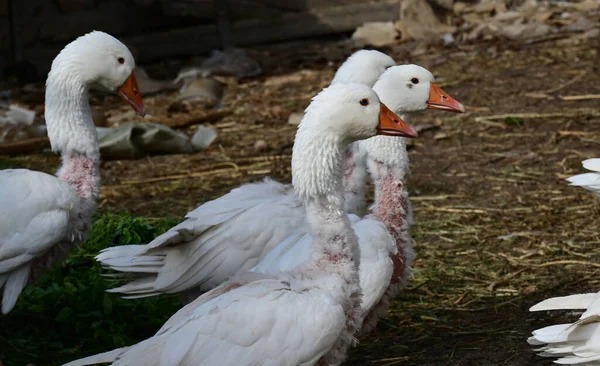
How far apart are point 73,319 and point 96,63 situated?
56.1 inches

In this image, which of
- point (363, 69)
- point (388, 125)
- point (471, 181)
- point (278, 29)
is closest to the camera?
point (388, 125)

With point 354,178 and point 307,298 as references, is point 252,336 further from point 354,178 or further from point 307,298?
point 354,178

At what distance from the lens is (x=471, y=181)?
8.02m

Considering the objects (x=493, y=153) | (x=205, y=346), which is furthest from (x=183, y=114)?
(x=205, y=346)

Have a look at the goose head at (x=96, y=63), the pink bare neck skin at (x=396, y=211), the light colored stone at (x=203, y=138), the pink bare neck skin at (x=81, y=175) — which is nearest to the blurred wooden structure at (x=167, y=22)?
the light colored stone at (x=203, y=138)

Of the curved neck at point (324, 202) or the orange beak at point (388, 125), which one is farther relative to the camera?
the orange beak at point (388, 125)

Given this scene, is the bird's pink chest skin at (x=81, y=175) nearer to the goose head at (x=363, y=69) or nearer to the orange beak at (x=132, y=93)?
the orange beak at (x=132, y=93)

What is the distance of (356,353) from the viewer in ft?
17.8

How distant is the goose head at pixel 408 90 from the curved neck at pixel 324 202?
4.81 feet

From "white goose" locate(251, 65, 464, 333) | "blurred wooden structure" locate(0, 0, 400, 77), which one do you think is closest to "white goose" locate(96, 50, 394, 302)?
"white goose" locate(251, 65, 464, 333)

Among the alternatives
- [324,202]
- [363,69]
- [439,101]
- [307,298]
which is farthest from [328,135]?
[363,69]

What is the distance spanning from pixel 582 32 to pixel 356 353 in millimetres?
8678

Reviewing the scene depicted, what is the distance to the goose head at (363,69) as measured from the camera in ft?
20.6

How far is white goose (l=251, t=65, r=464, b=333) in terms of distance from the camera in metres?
4.62
